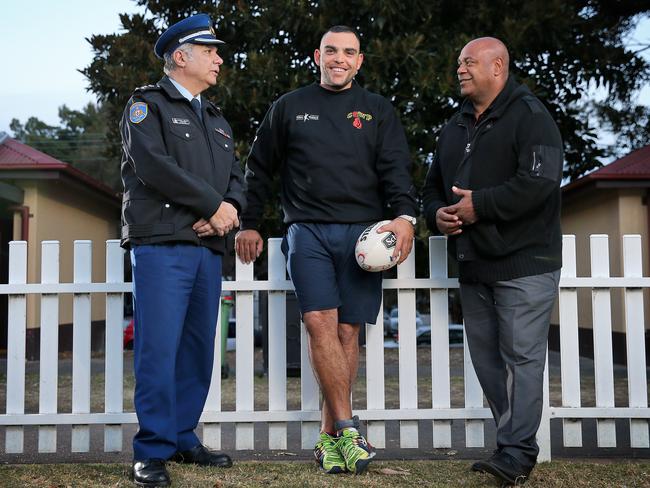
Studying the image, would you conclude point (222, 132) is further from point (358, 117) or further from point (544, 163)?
point (544, 163)

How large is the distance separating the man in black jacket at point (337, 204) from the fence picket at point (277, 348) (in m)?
0.48

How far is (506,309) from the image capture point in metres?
3.67

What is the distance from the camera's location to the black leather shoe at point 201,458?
3.90 m

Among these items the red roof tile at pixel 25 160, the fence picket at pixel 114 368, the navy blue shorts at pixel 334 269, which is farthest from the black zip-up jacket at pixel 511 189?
the red roof tile at pixel 25 160

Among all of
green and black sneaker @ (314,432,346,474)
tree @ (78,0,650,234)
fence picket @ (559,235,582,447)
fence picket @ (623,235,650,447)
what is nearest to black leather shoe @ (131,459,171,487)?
green and black sneaker @ (314,432,346,474)

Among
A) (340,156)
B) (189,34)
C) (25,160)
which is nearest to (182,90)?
(189,34)

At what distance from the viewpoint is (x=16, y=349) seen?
4527 millimetres

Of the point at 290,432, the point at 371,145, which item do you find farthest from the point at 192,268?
the point at 290,432

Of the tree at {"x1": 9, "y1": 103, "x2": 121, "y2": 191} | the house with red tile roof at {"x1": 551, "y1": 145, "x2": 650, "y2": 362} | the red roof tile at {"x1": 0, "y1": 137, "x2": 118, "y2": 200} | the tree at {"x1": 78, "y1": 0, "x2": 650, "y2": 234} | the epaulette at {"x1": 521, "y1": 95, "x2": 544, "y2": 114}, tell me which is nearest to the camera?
the epaulette at {"x1": 521, "y1": 95, "x2": 544, "y2": 114}

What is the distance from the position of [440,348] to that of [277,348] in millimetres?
971

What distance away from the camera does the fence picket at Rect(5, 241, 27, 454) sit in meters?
4.47

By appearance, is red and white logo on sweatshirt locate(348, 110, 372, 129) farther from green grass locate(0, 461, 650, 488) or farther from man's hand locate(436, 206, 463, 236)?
green grass locate(0, 461, 650, 488)

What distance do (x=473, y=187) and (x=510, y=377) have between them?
950mm

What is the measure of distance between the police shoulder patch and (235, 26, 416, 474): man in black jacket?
0.76 metres
